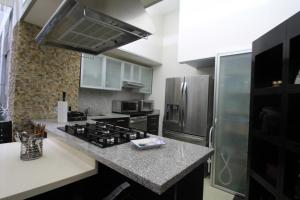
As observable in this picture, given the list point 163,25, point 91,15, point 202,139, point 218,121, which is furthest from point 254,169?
point 163,25

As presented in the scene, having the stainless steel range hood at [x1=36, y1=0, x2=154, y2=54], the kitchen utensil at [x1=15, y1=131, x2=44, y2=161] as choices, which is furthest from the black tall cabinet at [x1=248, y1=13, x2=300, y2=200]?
the kitchen utensil at [x1=15, y1=131, x2=44, y2=161]

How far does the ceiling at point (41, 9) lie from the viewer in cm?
171

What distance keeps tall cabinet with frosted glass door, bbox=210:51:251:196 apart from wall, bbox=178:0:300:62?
23cm

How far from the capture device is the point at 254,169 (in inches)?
61.8

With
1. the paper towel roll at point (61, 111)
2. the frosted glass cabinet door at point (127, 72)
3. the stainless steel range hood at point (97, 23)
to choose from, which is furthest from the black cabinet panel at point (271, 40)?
the frosted glass cabinet door at point (127, 72)

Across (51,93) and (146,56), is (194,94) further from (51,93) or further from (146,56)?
(51,93)

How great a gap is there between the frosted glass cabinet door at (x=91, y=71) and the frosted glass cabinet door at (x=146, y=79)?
1.23 meters

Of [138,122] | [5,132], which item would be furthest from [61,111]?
[138,122]

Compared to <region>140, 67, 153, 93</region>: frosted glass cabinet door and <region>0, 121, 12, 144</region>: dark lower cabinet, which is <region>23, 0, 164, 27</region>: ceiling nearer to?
<region>0, 121, 12, 144</region>: dark lower cabinet

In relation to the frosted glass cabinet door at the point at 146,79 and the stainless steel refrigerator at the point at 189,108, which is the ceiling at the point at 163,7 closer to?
the frosted glass cabinet door at the point at 146,79

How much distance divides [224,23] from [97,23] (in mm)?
1980

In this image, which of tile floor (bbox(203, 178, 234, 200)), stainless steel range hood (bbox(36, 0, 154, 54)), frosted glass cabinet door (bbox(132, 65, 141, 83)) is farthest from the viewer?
frosted glass cabinet door (bbox(132, 65, 141, 83))

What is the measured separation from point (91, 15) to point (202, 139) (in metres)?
2.39

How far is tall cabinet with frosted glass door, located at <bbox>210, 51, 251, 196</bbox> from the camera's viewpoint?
2213mm
